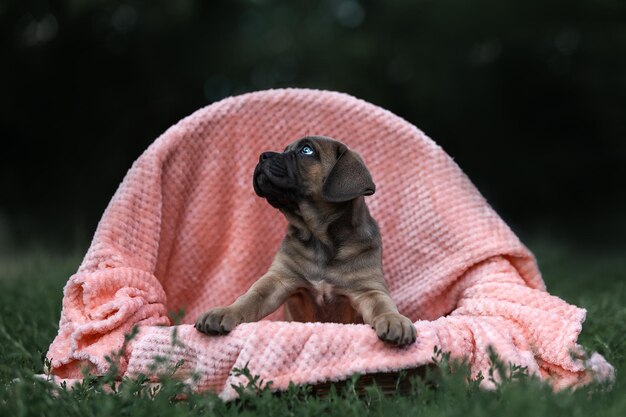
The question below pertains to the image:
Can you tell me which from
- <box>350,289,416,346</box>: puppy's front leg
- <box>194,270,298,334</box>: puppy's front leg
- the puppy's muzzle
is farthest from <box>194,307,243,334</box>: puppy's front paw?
the puppy's muzzle

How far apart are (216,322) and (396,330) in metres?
0.76

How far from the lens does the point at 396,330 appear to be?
3.10 metres

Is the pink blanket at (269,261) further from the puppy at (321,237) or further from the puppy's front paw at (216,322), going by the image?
the puppy at (321,237)

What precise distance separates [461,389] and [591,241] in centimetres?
855

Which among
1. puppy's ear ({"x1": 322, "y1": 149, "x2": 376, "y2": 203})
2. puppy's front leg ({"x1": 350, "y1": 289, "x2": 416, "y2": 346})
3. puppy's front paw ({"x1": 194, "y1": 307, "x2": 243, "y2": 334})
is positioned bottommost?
puppy's front leg ({"x1": 350, "y1": 289, "x2": 416, "y2": 346})

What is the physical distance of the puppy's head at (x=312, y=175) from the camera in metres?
3.64

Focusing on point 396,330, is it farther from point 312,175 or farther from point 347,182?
point 312,175

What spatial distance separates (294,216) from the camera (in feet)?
12.9

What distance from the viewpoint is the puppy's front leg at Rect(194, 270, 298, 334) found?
3.23 meters

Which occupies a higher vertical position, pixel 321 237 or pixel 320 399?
pixel 321 237

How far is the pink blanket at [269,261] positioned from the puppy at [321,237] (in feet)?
1.39

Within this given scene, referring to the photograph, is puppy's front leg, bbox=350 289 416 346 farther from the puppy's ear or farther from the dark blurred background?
the dark blurred background

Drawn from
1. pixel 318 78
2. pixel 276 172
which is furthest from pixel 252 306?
pixel 318 78

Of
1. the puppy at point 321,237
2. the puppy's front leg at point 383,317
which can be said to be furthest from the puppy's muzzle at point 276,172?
the puppy's front leg at point 383,317
